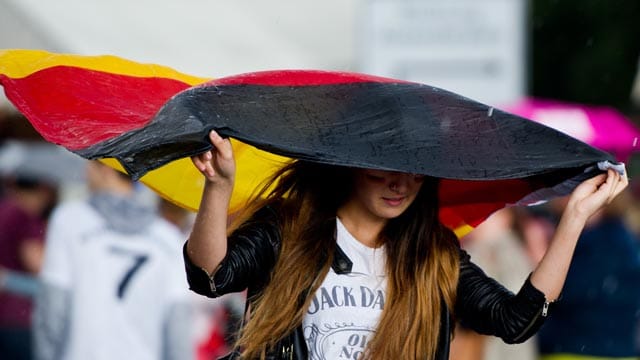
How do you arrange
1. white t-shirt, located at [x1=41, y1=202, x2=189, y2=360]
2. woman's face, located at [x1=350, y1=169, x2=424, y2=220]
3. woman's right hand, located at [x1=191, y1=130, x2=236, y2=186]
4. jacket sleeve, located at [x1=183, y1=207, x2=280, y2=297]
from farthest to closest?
white t-shirt, located at [x1=41, y1=202, x2=189, y2=360]
woman's face, located at [x1=350, y1=169, x2=424, y2=220]
jacket sleeve, located at [x1=183, y1=207, x2=280, y2=297]
woman's right hand, located at [x1=191, y1=130, x2=236, y2=186]

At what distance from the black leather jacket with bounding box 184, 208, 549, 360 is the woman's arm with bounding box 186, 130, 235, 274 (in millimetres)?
82

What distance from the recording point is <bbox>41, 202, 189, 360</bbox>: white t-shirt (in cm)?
711

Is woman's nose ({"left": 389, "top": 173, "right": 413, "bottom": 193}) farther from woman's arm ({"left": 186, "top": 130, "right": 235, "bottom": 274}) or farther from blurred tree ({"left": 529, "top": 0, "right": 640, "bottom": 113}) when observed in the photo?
blurred tree ({"left": 529, "top": 0, "right": 640, "bottom": 113})

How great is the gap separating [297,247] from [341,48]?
14.0 m

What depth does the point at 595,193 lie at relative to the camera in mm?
4387

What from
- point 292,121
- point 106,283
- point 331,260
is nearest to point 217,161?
point 292,121

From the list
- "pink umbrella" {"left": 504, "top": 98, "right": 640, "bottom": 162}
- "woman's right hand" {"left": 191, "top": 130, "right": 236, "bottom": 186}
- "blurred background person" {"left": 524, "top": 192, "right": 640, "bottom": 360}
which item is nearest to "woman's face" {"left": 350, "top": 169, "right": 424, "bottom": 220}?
"woman's right hand" {"left": 191, "top": 130, "right": 236, "bottom": 186}

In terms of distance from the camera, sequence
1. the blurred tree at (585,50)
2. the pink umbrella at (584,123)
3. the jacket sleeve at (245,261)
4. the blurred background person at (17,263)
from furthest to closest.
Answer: the blurred tree at (585,50)
the blurred background person at (17,263)
the pink umbrella at (584,123)
the jacket sleeve at (245,261)

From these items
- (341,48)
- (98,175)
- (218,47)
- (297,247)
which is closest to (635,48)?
(341,48)

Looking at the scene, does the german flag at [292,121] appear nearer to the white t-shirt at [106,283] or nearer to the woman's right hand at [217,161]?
the woman's right hand at [217,161]

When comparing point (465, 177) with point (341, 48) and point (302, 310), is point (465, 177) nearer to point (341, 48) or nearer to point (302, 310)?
point (302, 310)

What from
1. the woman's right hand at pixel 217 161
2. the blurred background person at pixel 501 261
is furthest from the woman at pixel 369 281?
the blurred background person at pixel 501 261

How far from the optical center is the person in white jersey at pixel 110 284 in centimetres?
712

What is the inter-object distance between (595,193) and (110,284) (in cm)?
323
